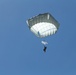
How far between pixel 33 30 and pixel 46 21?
4531 millimetres

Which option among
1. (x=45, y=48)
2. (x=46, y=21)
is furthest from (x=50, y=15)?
(x=45, y=48)

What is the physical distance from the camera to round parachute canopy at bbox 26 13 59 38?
7938 centimetres

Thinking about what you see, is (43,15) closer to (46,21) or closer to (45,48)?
(46,21)

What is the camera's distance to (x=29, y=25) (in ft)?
264

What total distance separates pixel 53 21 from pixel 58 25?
2.15 metres

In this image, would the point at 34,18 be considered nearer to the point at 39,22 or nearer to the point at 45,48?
the point at 39,22

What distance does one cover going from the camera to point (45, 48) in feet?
268

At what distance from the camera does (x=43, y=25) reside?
8269cm

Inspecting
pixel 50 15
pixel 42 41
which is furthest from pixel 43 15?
pixel 42 41

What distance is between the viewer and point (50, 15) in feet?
262

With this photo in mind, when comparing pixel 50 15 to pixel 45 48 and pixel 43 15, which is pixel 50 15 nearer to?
pixel 43 15

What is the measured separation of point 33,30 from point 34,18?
4987 mm

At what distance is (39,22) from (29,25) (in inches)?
86.1

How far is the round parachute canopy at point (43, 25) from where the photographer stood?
3125 inches
